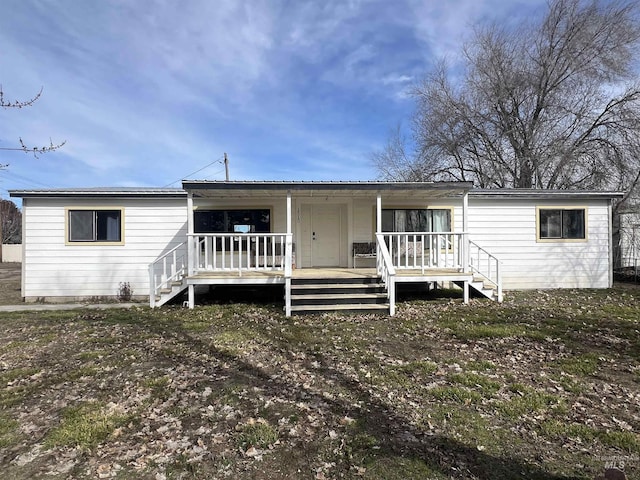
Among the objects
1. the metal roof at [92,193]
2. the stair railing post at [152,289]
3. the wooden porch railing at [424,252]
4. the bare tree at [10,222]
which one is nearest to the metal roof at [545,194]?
the wooden porch railing at [424,252]

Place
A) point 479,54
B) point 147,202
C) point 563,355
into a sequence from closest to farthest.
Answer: point 563,355 → point 147,202 → point 479,54

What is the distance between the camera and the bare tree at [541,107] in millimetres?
15367

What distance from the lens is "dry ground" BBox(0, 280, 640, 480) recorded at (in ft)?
8.82

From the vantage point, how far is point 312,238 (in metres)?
10.8

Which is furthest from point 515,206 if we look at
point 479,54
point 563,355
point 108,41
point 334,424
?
point 108,41

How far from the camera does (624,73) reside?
1537cm

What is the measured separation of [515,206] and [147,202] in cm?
1072

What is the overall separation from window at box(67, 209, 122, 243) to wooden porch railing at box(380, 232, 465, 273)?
7.36 m

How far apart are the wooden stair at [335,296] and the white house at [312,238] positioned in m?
0.03

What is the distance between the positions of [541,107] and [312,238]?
1437 centimetres

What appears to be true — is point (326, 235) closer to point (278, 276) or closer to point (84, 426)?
point (278, 276)

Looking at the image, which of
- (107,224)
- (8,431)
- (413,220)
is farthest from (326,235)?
(8,431)

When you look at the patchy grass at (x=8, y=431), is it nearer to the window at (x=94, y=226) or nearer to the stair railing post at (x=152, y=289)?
the stair railing post at (x=152, y=289)

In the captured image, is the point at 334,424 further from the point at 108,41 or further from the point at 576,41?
the point at 576,41
